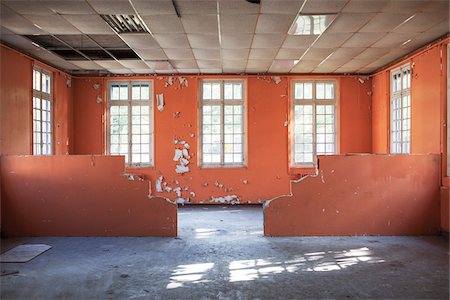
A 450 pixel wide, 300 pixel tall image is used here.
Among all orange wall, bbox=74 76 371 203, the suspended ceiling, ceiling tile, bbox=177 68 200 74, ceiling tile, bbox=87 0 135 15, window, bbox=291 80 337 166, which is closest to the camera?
ceiling tile, bbox=87 0 135 15

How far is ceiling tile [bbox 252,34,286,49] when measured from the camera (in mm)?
6000

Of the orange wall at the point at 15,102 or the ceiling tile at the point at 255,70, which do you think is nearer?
the orange wall at the point at 15,102

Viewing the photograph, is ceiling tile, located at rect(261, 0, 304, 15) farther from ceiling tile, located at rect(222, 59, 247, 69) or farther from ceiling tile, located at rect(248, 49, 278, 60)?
ceiling tile, located at rect(222, 59, 247, 69)

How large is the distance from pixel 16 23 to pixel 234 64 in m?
4.07

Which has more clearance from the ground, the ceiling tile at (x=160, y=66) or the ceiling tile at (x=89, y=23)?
the ceiling tile at (x=89, y=23)

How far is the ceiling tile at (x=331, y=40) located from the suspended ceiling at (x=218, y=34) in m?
0.02

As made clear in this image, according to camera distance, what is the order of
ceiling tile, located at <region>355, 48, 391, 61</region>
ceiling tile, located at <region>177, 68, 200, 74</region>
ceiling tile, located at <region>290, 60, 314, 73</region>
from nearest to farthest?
1. ceiling tile, located at <region>355, 48, 391, 61</region>
2. ceiling tile, located at <region>290, 60, 314, 73</region>
3. ceiling tile, located at <region>177, 68, 200, 74</region>

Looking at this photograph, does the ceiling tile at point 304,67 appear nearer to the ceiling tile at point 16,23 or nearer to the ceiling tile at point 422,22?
the ceiling tile at point 422,22

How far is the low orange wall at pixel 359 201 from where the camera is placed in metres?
5.80

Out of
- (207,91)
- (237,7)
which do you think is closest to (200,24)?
(237,7)

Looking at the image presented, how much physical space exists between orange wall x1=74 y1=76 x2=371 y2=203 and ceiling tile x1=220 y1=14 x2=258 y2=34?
3.35 metres

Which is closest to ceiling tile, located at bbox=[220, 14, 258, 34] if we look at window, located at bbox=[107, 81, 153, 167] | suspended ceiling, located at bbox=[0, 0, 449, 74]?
suspended ceiling, located at bbox=[0, 0, 449, 74]

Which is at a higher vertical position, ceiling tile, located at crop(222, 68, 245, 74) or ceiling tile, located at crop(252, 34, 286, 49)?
ceiling tile, located at crop(252, 34, 286, 49)

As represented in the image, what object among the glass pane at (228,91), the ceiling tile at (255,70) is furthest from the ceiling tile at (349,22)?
the glass pane at (228,91)
